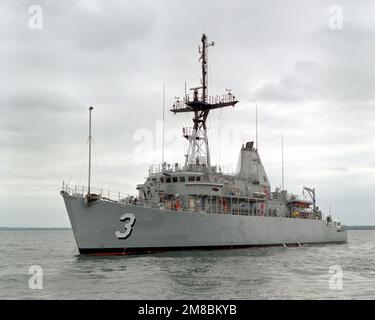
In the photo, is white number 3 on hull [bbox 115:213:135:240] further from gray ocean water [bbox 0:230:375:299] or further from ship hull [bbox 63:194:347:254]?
gray ocean water [bbox 0:230:375:299]

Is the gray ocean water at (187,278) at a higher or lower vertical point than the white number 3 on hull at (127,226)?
lower

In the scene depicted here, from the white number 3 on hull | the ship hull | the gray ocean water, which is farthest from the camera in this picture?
the white number 3 on hull

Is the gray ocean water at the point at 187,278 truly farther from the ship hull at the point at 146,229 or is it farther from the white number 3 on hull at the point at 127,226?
the white number 3 on hull at the point at 127,226

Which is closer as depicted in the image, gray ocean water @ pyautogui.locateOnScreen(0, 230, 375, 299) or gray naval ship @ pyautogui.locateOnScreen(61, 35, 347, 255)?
gray ocean water @ pyautogui.locateOnScreen(0, 230, 375, 299)

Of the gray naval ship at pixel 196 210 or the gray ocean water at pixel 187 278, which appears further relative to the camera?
the gray naval ship at pixel 196 210

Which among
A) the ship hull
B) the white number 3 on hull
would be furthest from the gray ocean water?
the white number 3 on hull

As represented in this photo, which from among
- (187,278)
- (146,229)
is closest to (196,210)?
(146,229)

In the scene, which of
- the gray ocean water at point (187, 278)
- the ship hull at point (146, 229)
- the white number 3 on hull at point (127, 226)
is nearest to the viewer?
the gray ocean water at point (187, 278)

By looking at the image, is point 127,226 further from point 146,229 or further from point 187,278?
point 187,278

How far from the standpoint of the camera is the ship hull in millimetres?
27453

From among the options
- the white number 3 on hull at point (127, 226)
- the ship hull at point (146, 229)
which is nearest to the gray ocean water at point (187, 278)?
the ship hull at point (146, 229)

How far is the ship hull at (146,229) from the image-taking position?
27.5 metres

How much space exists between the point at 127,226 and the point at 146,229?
125 cm
